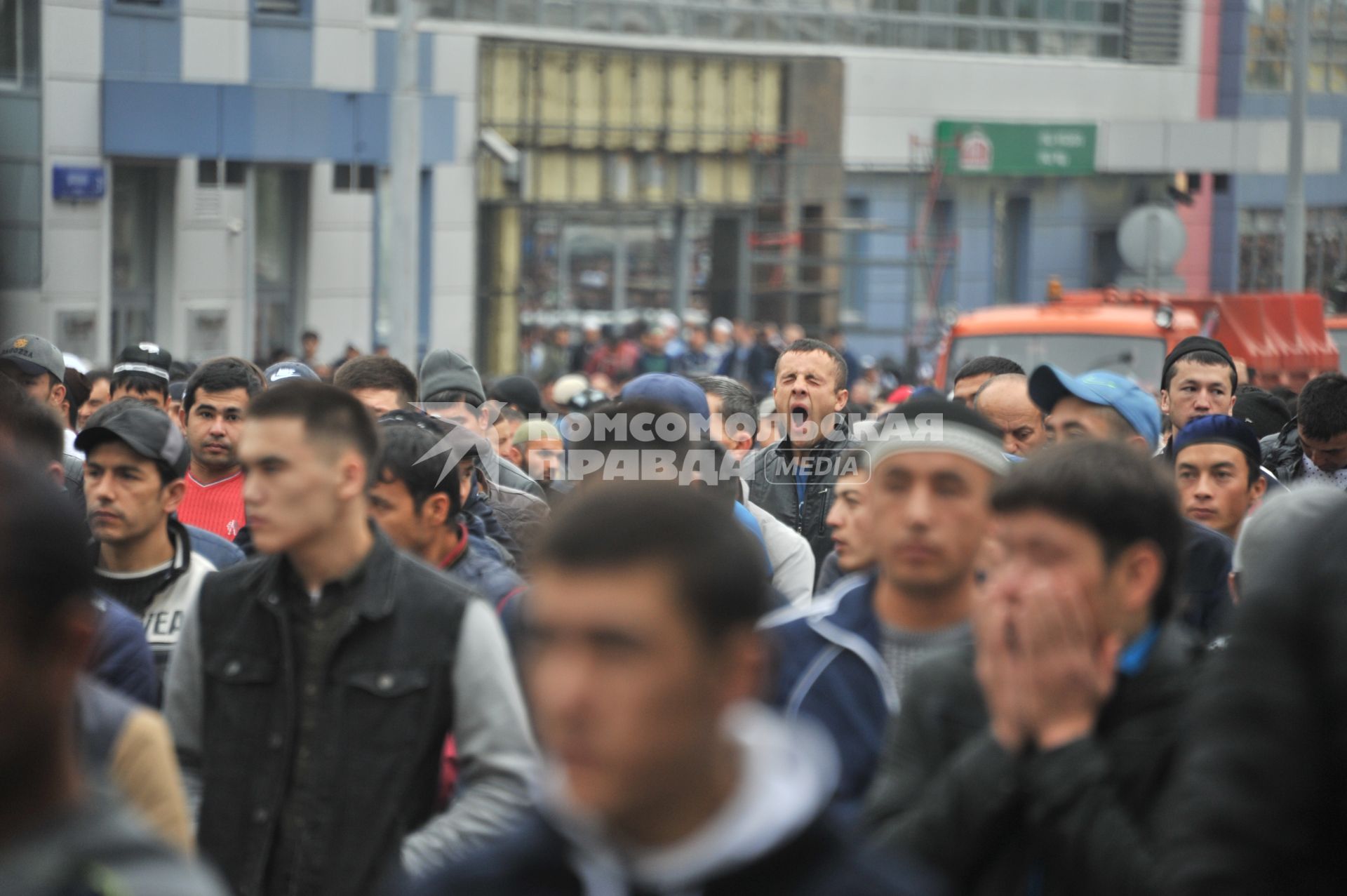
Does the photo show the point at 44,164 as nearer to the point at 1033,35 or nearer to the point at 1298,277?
the point at 1298,277

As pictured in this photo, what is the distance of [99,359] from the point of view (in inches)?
863

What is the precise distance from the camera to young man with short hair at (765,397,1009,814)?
11.4 feet

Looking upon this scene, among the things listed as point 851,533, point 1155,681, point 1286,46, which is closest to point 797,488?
point 851,533

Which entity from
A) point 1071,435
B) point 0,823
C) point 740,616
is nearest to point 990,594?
point 740,616

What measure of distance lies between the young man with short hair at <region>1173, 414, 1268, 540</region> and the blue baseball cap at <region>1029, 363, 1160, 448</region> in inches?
6.9

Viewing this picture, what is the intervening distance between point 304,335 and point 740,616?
20569mm

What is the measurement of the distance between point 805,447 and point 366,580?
14.8 ft

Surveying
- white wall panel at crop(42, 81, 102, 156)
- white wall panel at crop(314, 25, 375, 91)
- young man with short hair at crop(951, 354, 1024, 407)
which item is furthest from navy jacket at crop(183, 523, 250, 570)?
white wall panel at crop(314, 25, 375, 91)

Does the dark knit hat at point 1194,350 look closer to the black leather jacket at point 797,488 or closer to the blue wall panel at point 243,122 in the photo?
the black leather jacket at point 797,488

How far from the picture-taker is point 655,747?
2.05 metres

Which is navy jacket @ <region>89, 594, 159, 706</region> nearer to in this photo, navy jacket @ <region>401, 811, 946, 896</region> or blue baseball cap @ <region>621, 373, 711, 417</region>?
navy jacket @ <region>401, 811, 946, 896</region>

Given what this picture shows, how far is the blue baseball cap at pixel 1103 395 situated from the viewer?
19.3ft

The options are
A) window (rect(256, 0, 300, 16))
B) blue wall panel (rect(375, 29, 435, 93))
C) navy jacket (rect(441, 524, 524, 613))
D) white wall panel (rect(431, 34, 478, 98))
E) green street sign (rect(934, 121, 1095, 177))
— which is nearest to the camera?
navy jacket (rect(441, 524, 524, 613))

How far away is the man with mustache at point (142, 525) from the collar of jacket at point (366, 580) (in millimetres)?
1036
